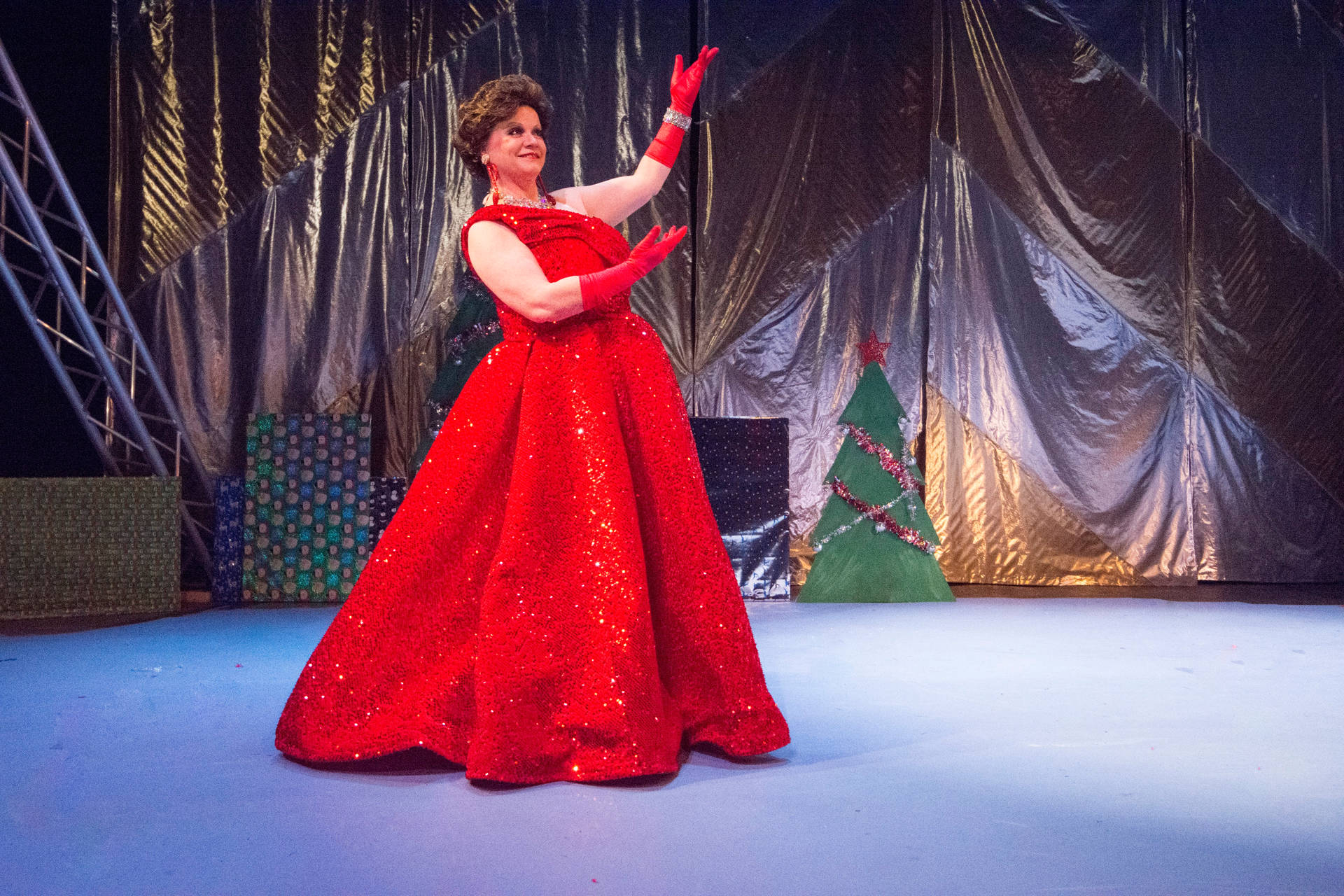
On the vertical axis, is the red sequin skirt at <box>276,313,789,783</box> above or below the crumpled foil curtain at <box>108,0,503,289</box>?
below

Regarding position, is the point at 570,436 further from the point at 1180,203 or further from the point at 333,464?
the point at 1180,203

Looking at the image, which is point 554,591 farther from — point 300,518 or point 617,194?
point 300,518

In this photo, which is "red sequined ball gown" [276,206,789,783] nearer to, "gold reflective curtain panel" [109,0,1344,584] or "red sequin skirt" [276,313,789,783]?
"red sequin skirt" [276,313,789,783]

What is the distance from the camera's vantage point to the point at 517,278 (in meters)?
2.02

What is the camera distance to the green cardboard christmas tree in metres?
4.66

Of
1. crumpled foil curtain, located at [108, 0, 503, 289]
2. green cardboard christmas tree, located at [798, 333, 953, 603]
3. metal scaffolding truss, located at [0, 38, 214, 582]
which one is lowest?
green cardboard christmas tree, located at [798, 333, 953, 603]

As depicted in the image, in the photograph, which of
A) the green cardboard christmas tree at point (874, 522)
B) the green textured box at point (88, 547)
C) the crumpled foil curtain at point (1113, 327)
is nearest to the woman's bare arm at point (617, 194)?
the green cardboard christmas tree at point (874, 522)

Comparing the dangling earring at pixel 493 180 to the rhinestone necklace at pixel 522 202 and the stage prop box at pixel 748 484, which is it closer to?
the rhinestone necklace at pixel 522 202

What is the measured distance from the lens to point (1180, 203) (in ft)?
17.4

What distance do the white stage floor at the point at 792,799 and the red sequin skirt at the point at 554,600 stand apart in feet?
0.29

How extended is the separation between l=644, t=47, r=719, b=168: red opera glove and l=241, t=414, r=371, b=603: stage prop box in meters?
2.59

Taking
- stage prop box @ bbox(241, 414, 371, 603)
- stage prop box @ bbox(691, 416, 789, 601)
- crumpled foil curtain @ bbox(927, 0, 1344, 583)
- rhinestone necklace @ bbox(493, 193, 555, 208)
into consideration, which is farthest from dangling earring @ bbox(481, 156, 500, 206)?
crumpled foil curtain @ bbox(927, 0, 1344, 583)

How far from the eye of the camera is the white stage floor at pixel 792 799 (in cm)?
144

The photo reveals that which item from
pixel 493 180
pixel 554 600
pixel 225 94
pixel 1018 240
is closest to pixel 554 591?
pixel 554 600
